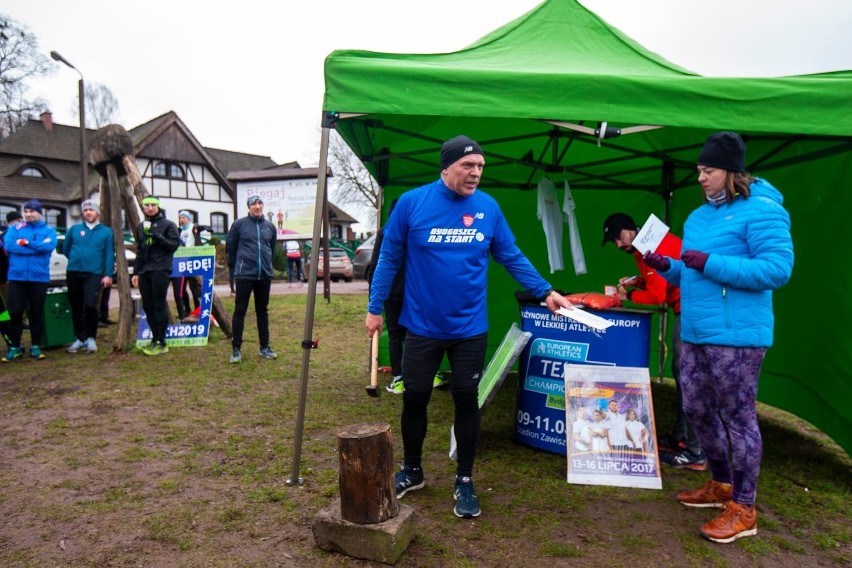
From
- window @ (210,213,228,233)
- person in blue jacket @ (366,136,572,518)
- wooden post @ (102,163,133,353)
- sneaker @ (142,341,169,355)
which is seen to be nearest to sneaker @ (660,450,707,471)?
person in blue jacket @ (366,136,572,518)

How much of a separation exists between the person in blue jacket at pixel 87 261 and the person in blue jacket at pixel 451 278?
5.43m

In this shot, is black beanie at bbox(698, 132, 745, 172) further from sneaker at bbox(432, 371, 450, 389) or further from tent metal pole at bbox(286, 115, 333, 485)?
sneaker at bbox(432, 371, 450, 389)

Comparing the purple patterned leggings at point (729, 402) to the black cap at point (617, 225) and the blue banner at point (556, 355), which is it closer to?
the blue banner at point (556, 355)

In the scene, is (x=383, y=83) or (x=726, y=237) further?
(x=383, y=83)

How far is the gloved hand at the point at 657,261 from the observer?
9.78 feet

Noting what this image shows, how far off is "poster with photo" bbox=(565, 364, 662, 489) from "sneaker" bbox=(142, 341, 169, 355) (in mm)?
5483

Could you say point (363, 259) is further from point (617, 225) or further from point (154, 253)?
point (617, 225)

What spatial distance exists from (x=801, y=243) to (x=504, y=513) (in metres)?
3.03

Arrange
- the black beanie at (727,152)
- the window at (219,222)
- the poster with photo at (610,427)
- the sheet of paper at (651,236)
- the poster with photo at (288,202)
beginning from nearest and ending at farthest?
1. the black beanie at (727,152)
2. the sheet of paper at (651,236)
3. the poster with photo at (610,427)
4. the poster with photo at (288,202)
5. the window at (219,222)

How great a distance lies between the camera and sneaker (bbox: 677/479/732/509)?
313 centimetres

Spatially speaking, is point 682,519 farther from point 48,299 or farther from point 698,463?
point 48,299

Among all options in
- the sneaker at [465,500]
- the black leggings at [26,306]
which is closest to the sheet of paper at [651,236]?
the sneaker at [465,500]

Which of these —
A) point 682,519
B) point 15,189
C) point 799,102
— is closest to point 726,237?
point 799,102

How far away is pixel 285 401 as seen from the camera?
518 centimetres
